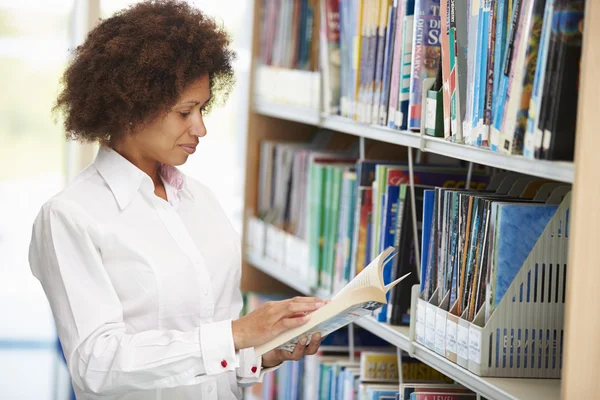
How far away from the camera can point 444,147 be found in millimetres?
1789

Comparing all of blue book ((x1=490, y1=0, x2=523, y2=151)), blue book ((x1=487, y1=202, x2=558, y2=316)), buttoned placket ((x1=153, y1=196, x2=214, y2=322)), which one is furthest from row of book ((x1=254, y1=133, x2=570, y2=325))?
buttoned placket ((x1=153, y1=196, x2=214, y2=322))

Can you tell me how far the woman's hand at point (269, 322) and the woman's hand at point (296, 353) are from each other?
14cm

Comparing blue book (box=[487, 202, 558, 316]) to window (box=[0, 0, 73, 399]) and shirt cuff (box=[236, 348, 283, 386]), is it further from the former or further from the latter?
window (box=[0, 0, 73, 399])

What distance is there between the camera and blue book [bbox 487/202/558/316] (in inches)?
63.0

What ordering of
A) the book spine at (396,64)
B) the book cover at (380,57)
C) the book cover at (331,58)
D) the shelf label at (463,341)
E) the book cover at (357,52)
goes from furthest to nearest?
1. the book cover at (331,58)
2. the book cover at (357,52)
3. the book cover at (380,57)
4. the book spine at (396,64)
5. the shelf label at (463,341)

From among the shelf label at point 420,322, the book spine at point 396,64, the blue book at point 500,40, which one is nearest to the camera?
the blue book at point 500,40

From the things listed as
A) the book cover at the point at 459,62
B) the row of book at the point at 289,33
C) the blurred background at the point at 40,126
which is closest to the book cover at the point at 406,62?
the book cover at the point at 459,62

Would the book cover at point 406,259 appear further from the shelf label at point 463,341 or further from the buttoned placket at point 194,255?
the buttoned placket at point 194,255

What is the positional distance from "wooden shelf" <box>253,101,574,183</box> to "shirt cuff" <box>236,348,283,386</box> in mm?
587

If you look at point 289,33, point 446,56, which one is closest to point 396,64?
point 446,56

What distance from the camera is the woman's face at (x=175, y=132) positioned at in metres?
1.85

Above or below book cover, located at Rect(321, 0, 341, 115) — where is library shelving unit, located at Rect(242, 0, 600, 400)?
below

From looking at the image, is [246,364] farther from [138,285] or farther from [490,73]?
[490,73]

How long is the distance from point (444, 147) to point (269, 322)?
53 centimetres
